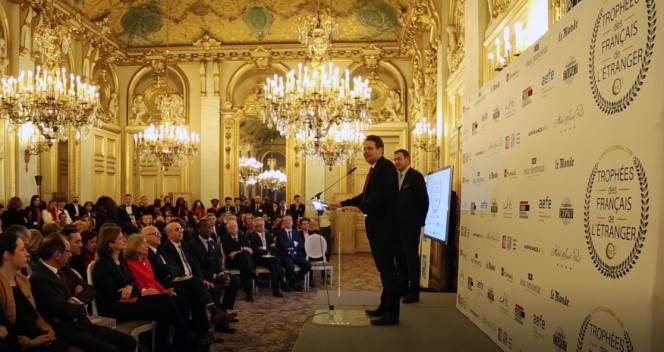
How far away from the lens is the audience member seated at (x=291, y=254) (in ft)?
29.5

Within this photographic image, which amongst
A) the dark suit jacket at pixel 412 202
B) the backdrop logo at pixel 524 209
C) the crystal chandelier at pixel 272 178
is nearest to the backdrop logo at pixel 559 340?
the backdrop logo at pixel 524 209

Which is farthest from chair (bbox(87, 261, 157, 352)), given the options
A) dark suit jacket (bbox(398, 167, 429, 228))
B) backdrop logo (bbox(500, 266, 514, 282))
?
backdrop logo (bbox(500, 266, 514, 282))

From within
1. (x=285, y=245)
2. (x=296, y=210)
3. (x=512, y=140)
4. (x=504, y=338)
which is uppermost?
(x=512, y=140)

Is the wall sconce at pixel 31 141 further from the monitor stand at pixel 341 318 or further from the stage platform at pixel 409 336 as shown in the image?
the monitor stand at pixel 341 318

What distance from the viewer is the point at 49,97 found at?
8.15m

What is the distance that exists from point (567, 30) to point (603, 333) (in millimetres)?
1589

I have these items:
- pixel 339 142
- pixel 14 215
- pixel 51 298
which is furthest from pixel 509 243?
pixel 14 215

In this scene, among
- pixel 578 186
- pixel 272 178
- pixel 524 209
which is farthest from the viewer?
pixel 272 178

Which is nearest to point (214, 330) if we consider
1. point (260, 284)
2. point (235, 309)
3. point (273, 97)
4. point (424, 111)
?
point (235, 309)

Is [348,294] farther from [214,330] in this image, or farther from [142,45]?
[142,45]

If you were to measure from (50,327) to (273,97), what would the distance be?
593 centimetres

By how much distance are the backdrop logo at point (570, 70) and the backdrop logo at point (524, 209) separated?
918 millimetres

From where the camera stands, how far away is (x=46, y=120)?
27.1ft

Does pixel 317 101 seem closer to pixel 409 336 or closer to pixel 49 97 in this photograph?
pixel 49 97
